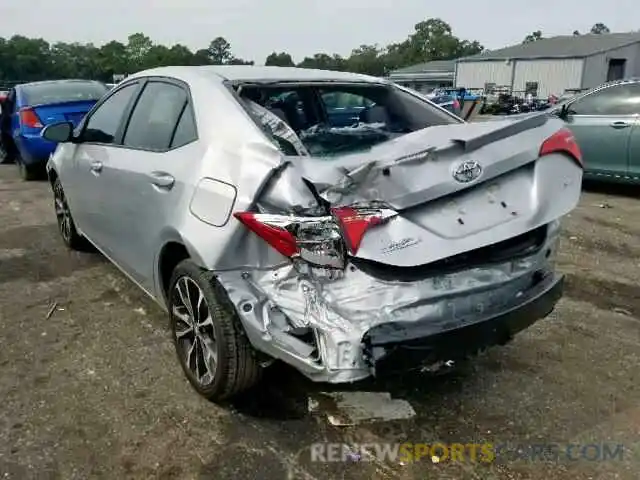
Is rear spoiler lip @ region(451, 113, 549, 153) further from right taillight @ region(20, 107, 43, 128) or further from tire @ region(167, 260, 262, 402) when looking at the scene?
right taillight @ region(20, 107, 43, 128)

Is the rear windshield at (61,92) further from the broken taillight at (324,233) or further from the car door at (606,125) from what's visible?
the broken taillight at (324,233)

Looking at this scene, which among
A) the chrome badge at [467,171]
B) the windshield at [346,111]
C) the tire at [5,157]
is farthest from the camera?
the tire at [5,157]

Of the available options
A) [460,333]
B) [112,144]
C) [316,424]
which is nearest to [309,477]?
[316,424]

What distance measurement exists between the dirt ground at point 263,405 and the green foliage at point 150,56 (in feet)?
191

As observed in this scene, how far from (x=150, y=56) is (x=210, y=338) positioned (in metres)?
92.1

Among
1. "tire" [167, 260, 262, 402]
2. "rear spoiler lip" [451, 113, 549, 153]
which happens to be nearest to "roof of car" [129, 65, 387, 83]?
"tire" [167, 260, 262, 402]

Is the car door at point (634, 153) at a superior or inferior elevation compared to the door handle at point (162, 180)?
inferior

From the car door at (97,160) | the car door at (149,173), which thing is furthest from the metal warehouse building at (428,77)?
the car door at (149,173)

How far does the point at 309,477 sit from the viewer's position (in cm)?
227

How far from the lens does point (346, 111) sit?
12.5 feet

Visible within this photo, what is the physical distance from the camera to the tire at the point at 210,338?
2.45m

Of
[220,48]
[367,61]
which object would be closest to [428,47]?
[367,61]

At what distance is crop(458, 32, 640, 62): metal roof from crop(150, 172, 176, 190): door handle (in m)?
46.9

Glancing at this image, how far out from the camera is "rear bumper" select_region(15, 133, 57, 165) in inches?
327
